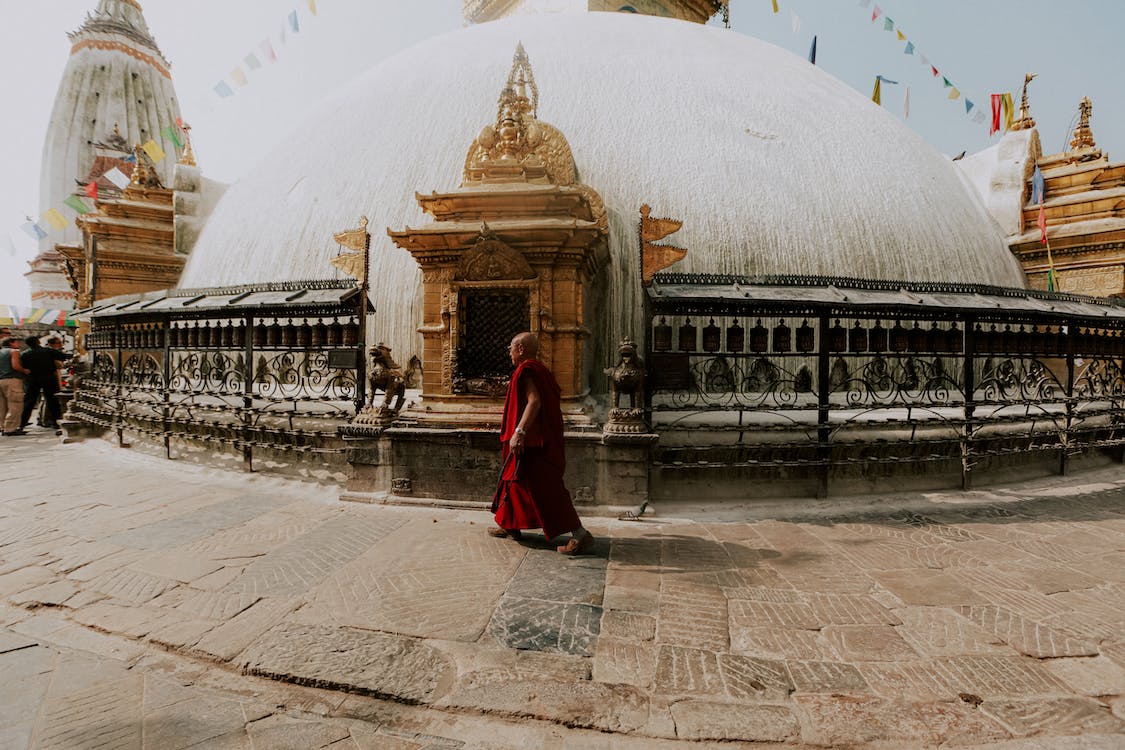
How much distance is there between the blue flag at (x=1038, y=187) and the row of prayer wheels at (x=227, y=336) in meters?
12.9

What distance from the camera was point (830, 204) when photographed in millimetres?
8336

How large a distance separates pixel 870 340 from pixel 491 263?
4455 millimetres

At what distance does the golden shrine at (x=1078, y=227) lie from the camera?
9352mm

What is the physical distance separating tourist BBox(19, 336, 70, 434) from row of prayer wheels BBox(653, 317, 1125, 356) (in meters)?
11.5

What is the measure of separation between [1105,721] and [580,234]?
15.1ft

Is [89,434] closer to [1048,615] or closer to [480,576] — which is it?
[480,576]

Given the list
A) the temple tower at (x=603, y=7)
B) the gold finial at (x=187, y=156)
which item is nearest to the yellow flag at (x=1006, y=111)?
the temple tower at (x=603, y=7)

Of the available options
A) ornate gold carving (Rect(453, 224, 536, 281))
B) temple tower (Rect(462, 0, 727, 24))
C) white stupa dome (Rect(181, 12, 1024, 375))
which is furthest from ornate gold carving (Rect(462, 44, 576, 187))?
temple tower (Rect(462, 0, 727, 24))

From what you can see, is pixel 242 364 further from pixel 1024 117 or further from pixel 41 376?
pixel 1024 117

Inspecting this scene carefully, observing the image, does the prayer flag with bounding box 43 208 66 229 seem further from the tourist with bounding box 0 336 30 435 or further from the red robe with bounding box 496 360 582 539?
the red robe with bounding box 496 360 582 539

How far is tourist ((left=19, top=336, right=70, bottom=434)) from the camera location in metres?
9.43

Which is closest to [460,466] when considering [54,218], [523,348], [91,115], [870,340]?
[523,348]

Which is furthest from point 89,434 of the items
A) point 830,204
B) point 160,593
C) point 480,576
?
point 830,204

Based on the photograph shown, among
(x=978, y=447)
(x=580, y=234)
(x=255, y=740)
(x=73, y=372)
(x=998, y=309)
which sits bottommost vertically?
(x=255, y=740)
